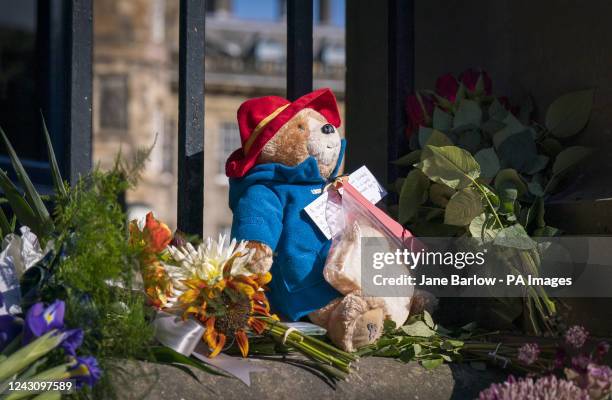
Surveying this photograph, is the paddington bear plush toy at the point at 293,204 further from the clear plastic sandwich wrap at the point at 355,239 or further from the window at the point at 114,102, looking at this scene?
the window at the point at 114,102

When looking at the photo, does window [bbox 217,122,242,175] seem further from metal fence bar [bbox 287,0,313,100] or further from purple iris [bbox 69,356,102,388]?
purple iris [bbox 69,356,102,388]

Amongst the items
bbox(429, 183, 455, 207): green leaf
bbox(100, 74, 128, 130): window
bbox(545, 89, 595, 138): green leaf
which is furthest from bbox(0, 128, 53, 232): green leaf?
bbox(100, 74, 128, 130): window

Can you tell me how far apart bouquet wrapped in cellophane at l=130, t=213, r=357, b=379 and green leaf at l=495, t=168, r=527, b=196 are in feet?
2.42

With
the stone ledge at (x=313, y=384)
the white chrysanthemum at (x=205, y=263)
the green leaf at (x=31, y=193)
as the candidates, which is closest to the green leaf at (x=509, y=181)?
the stone ledge at (x=313, y=384)

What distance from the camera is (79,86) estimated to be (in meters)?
2.73

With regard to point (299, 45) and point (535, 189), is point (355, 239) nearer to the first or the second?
point (535, 189)

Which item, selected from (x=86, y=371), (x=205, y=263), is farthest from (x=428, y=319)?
(x=86, y=371)

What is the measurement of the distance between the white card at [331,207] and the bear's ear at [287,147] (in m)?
0.14

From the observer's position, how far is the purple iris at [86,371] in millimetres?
1891

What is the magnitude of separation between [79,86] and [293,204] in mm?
737

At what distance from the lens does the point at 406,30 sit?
123 inches

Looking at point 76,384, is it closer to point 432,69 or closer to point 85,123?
point 85,123

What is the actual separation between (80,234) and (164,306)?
0.35m

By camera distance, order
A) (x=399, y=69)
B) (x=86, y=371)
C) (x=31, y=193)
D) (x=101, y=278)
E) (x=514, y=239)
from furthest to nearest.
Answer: (x=399, y=69), (x=514, y=239), (x=31, y=193), (x=101, y=278), (x=86, y=371)
